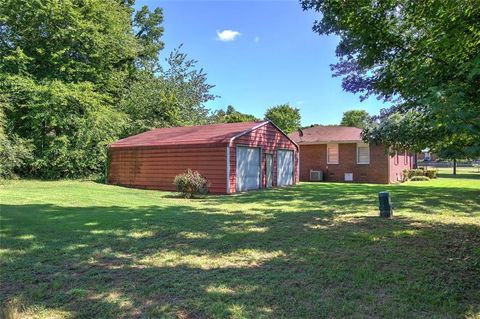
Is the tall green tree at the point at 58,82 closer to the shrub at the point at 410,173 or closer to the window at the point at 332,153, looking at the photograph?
the window at the point at 332,153

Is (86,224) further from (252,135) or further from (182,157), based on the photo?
(252,135)

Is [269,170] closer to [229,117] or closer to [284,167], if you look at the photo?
[284,167]

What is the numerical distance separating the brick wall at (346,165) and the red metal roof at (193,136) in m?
8.23

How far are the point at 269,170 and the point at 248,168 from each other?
7.05 feet

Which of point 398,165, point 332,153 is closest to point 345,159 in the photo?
point 332,153

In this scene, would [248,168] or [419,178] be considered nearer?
[248,168]

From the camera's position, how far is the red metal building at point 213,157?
15906 mm

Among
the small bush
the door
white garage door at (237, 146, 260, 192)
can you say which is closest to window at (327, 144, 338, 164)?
the small bush

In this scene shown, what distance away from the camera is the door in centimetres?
1869

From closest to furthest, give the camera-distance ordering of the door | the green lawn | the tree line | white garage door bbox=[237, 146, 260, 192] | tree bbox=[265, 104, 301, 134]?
1. the green lawn
2. white garage door bbox=[237, 146, 260, 192]
3. the door
4. the tree line
5. tree bbox=[265, 104, 301, 134]

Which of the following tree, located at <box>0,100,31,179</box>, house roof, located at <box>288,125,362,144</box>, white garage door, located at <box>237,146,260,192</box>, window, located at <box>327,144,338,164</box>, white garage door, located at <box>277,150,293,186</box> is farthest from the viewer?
window, located at <box>327,144,338,164</box>

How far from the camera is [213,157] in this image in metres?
16.0

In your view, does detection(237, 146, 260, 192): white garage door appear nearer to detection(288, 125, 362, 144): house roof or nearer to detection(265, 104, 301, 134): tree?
detection(288, 125, 362, 144): house roof

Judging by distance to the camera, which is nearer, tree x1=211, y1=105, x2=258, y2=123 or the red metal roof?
the red metal roof
